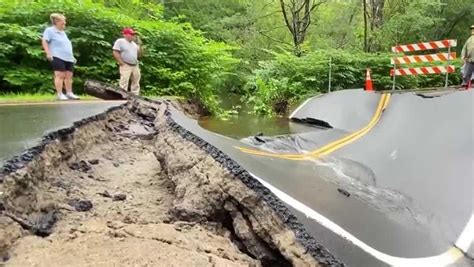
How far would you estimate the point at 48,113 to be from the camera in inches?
220

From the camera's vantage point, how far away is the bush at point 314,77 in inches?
554

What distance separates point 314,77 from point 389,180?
9919 mm

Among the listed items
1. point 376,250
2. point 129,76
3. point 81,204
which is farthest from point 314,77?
point 81,204

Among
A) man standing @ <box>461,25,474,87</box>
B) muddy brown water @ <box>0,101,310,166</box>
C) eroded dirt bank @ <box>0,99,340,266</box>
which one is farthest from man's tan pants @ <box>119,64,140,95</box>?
man standing @ <box>461,25,474,87</box>

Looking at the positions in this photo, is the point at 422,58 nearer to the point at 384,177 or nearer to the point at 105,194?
the point at 384,177

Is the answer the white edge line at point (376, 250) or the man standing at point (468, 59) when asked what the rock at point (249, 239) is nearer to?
the white edge line at point (376, 250)

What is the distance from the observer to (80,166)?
3955mm

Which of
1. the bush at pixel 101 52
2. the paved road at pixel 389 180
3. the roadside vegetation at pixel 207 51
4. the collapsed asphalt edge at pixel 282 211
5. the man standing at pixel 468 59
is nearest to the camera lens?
the collapsed asphalt edge at pixel 282 211

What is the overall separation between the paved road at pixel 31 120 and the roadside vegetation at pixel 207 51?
160 inches

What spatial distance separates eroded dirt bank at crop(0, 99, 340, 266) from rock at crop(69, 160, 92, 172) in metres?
→ 0.01

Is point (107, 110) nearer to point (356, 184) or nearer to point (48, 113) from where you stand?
point (48, 113)

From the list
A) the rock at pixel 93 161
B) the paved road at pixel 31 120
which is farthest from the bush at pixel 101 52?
the rock at pixel 93 161

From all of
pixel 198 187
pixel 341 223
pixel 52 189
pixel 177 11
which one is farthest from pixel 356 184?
pixel 177 11

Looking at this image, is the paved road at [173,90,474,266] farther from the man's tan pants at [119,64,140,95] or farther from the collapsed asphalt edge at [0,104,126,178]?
the man's tan pants at [119,64,140,95]
